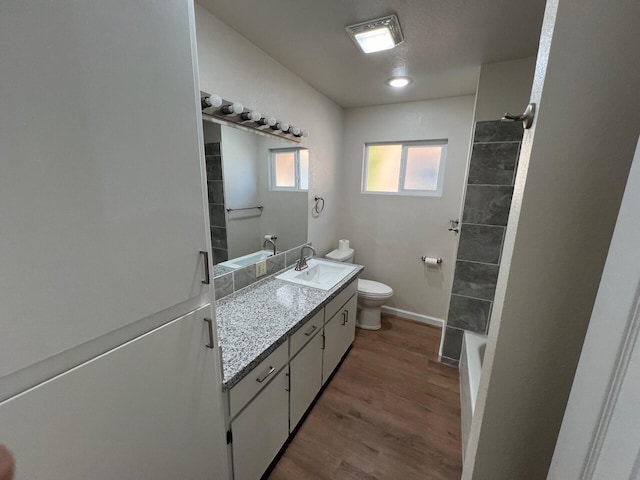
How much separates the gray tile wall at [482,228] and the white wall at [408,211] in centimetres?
39

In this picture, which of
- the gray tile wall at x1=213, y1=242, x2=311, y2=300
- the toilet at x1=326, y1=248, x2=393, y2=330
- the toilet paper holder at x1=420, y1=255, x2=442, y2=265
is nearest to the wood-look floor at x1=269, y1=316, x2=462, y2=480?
the toilet at x1=326, y1=248, x2=393, y2=330

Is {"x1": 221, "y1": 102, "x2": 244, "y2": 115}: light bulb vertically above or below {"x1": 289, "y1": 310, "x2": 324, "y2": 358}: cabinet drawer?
above

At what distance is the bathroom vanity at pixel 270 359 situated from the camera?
1089 millimetres

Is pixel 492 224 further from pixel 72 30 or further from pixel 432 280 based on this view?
pixel 72 30

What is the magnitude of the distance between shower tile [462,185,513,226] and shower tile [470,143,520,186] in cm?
5

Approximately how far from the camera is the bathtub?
58.2 inches

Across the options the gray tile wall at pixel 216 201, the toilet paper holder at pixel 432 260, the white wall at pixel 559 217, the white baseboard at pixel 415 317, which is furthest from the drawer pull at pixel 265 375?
the white baseboard at pixel 415 317

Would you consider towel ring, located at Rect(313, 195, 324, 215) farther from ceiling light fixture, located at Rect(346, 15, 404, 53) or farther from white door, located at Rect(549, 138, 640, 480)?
white door, located at Rect(549, 138, 640, 480)

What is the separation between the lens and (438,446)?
5.21 ft

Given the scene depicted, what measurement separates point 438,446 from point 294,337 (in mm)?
1161

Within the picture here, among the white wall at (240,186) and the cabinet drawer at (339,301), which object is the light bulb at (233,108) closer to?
the white wall at (240,186)

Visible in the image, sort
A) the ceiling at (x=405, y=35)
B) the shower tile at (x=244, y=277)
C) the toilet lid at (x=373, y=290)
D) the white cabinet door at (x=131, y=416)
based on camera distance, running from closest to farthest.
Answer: the white cabinet door at (x=131, y=416)
the ceiling at (x=405, y=35)
the shower tile at (x=244, y=277)
the toilet lid at (x=373, y=290)

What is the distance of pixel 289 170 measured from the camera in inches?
88.2

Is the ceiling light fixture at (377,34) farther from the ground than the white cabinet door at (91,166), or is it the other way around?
the ceiling light fixture at (377,34)
